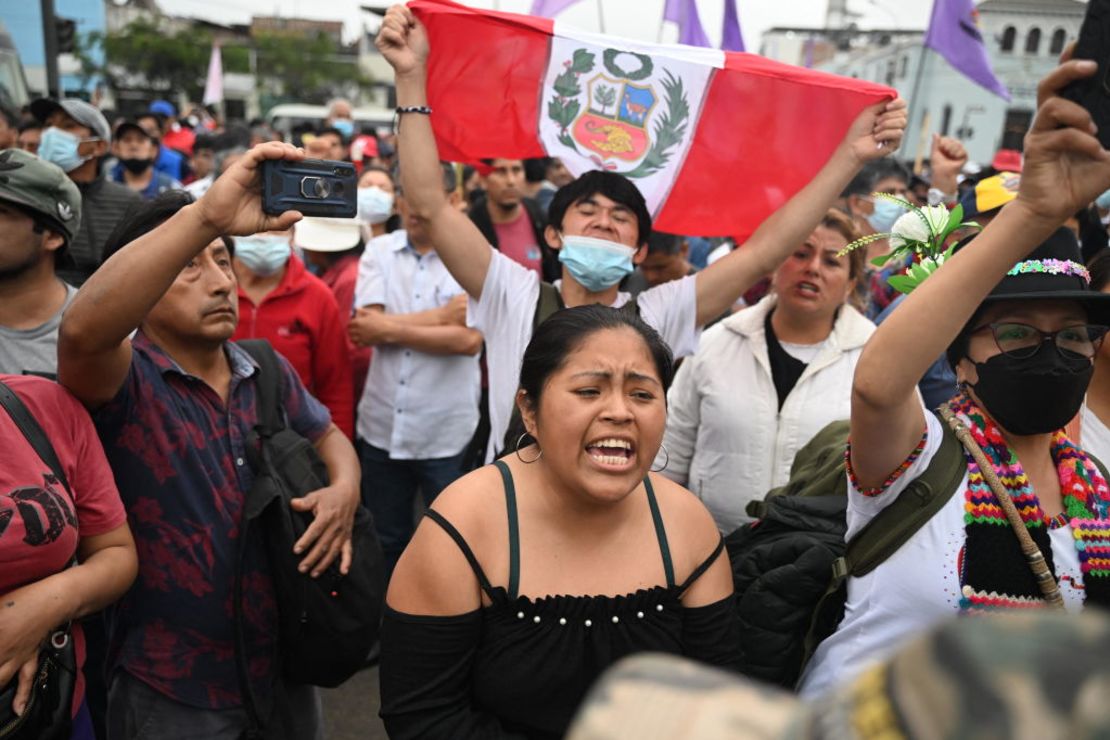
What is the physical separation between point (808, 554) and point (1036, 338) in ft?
2.33

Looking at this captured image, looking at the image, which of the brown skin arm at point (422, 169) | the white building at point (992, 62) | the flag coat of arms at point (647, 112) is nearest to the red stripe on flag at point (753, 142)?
the flag coat of arms at point (647, 112)

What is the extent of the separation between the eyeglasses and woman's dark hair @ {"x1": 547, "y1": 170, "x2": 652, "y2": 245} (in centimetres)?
138

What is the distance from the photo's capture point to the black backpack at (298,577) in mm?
2236

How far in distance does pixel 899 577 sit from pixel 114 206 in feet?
15.4

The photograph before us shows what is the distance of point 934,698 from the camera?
0.50 m

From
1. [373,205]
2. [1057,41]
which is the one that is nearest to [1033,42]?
[1057,41]

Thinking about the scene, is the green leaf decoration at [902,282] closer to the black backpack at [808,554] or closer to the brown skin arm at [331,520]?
the black backpack at [808,554]

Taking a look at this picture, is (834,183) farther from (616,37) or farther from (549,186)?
(549,186)

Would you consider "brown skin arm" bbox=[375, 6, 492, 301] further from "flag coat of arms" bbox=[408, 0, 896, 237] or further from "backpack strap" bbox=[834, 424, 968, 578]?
"backpack strap" bbox=[834, 424, 968, 578]

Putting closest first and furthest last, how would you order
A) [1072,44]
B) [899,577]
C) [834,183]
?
[1072,44], [899,577], [834,183]

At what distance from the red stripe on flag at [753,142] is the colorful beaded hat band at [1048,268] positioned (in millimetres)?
1301

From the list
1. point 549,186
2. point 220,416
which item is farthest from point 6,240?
point 549,186

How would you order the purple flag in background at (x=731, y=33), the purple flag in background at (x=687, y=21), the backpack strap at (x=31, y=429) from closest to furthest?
the backpack strap at (x=31, y=429) → the purple flag in background at (x=687, y=21) → the purple flag in background at (x=731, y=33)

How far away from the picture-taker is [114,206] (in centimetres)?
492
